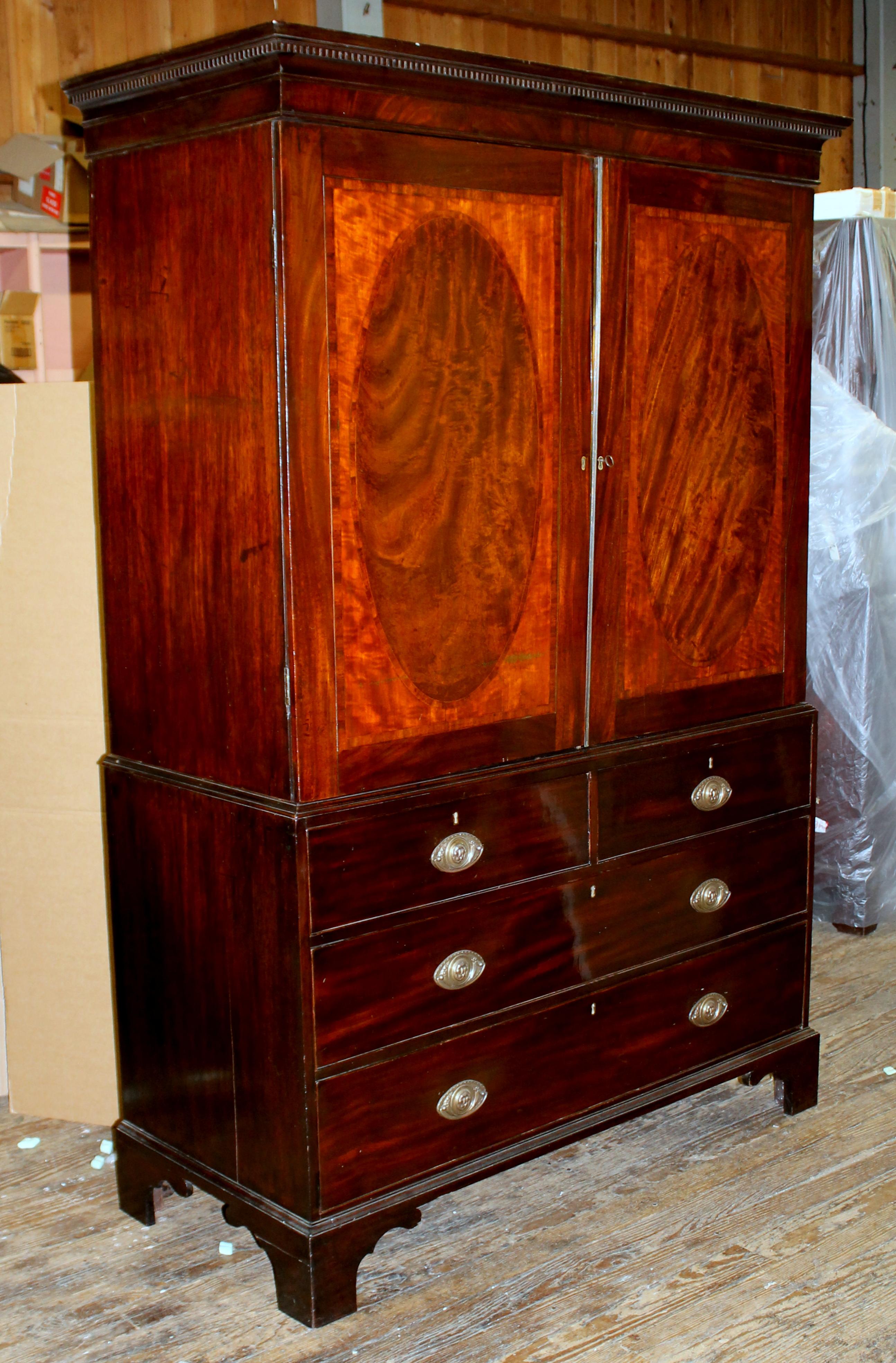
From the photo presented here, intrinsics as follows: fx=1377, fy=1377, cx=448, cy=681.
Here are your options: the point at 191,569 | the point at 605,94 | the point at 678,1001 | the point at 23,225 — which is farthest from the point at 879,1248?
the point at 23,225

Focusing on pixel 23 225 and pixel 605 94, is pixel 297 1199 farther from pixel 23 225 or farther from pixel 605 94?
pixel 23 225

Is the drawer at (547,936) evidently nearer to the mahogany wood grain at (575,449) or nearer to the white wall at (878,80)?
the mahogany wood grain at (575,449)

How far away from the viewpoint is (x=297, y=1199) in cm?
186

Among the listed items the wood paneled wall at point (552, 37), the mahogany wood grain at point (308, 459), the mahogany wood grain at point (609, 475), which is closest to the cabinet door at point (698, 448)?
the mahogany wood grain at point (609, 475)

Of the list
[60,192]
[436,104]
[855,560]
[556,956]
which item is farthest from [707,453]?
[60,192]

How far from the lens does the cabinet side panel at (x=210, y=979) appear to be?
5.98ft

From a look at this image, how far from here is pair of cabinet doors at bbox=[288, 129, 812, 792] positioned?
176 cm

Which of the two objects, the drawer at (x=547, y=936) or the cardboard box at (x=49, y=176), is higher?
the cardboard box at (x=49, y=176)

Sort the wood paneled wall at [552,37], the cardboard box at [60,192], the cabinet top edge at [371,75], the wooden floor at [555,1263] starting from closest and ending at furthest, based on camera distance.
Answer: the cabinet top edge at [371,75] → the wooden floor at [555,1263] → the cardboard box at [60,192] → the wood paneled wall at [552,37]

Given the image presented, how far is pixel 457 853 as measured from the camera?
6.36 feet

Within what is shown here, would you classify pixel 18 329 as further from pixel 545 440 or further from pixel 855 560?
pixel 855 560

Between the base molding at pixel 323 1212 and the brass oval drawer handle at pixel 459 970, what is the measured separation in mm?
279

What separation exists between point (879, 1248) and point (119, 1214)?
117cm

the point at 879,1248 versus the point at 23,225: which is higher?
the point at 23,225
